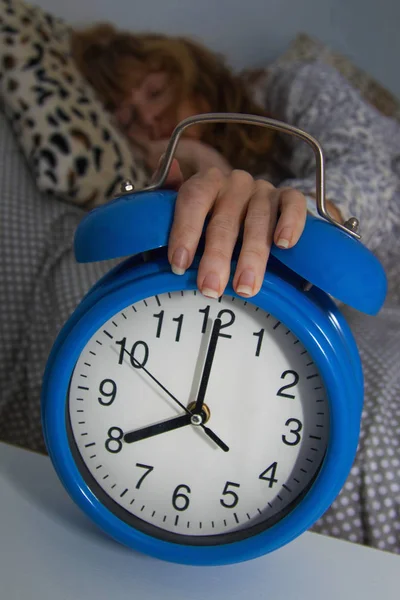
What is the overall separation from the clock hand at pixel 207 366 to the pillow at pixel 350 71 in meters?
1.56

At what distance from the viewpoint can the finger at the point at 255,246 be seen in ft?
1.35

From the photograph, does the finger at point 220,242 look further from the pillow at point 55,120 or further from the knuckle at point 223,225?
the pillow at point 55,120

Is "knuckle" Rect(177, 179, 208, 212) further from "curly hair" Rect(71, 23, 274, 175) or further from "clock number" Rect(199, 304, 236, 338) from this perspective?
"curly hair" Rect(71, 23, 274, 175)

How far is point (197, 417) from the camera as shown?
459 mm

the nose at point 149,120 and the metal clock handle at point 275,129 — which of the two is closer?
the metal clock handle at point 275,129

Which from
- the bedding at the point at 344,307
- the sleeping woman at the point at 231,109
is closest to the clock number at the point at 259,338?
the bedding at the point at 344,307

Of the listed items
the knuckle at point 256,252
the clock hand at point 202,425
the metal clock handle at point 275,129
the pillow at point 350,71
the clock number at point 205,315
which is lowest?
the clock hand at point 202,425

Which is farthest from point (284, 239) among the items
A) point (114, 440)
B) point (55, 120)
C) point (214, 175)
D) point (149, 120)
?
point (149, 120)

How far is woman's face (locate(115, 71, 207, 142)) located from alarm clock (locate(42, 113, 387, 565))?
1.11m

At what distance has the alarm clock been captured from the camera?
1.43ft

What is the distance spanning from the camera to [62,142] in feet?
3.82

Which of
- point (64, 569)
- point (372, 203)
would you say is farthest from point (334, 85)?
point (64, 569)

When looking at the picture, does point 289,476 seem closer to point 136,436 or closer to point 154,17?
point 136,436

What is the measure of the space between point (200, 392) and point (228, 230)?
14cm
